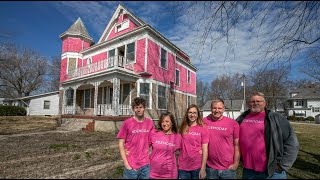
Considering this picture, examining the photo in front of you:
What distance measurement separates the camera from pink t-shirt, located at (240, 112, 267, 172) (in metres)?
3.06

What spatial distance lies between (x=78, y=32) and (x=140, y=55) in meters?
9.44

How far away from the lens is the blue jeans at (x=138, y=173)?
121 inches

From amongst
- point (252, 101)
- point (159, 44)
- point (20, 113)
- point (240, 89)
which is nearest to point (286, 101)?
point (240, 89)

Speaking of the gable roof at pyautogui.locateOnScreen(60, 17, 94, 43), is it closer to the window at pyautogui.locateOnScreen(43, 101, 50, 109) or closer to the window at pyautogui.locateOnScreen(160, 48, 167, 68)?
the window at pyautogui.locateOnScreen(160, 48, 167, 68)

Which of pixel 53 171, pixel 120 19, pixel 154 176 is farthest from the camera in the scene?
pixel 120 19

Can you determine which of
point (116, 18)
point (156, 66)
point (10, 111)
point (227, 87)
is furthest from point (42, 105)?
point (227, 87)

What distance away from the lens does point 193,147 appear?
3199mm

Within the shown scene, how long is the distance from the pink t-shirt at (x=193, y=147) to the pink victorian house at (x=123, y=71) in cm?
1126

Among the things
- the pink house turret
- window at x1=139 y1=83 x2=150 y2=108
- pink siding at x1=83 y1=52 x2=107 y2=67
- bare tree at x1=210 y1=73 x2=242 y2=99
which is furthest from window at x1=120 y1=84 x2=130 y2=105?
bare tree at x1=210 y1=73 x2=242 y2=99

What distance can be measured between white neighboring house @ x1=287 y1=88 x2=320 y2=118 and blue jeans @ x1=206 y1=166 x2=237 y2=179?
65.3 m

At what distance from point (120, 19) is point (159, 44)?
4710 mm

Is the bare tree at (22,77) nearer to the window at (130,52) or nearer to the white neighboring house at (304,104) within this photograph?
the window at (130,52)

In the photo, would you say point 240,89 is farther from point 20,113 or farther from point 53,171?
point 53,171

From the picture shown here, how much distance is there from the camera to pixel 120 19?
63.0 feet
